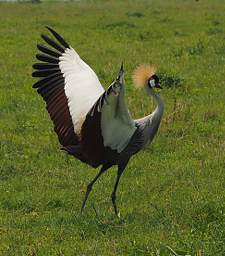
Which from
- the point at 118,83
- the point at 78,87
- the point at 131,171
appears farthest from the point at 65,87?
the point at 131,171

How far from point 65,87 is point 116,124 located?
86cm

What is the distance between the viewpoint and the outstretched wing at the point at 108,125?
5.50m

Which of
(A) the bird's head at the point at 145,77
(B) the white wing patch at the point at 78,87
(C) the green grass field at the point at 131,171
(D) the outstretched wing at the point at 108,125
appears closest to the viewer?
(D) the outstretched wing at the point at 108,125

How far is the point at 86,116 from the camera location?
5961 millimetres

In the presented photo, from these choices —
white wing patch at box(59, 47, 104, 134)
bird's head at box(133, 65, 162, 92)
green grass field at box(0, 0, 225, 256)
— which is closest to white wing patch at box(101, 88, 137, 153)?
white wing patch at box(59, 47, 104, 134)

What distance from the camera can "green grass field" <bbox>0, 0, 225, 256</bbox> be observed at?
19.8 feet

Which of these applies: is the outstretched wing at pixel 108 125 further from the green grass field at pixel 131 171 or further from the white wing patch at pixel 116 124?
the green grass field at pixel 131 171

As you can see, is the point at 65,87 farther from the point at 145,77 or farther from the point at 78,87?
the point at 145,77

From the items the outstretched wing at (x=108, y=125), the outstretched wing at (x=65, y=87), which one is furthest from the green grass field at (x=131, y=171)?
the outstretched wing at (x=65, y=87)

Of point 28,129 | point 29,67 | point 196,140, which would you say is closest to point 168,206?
point 196,140

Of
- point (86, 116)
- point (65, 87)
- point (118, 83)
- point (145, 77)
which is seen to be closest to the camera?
point (118, 83)

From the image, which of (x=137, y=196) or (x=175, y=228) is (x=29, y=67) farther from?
(x=175, y=228)

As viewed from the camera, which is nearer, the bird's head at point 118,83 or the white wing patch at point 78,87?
the bird's head at point 118,83

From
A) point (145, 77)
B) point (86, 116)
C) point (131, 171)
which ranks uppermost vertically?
point (145, 77)
